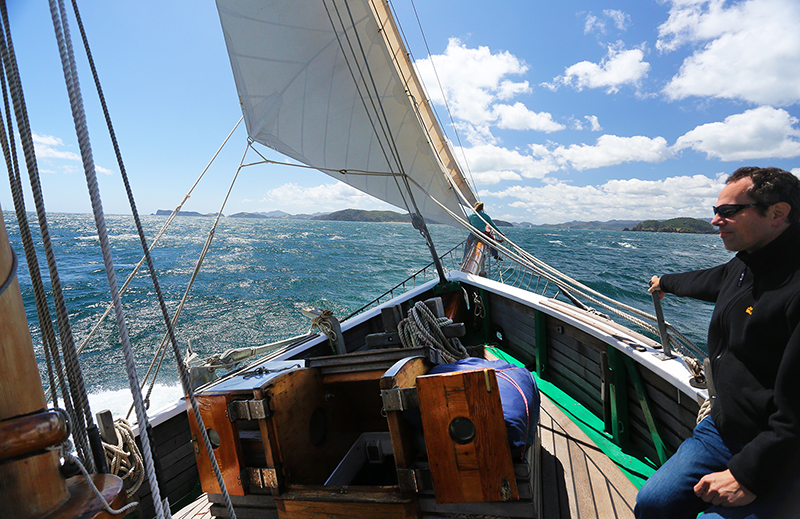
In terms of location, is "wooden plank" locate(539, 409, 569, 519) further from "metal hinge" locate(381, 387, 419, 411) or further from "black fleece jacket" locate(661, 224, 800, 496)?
"metal hinge" locate(381, 387, 419, 411)

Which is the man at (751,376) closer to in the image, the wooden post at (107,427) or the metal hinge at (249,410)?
the metal hinge at (249,410)

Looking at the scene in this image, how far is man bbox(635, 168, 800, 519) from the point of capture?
3.41 ft

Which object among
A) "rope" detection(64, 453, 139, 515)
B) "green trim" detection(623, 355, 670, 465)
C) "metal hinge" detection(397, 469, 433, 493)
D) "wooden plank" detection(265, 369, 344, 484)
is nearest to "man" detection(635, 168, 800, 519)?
"metal hinge" detection(397, 469, 433, 493)

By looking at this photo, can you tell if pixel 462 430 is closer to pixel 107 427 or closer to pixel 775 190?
pixel 775 190

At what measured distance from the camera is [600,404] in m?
2.84

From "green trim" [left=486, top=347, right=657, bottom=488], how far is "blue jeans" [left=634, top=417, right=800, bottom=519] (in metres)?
1.01

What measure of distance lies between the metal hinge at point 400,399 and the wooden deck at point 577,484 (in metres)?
1.12

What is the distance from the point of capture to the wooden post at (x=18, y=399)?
2.15 ft

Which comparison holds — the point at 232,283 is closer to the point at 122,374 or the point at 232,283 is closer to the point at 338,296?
the point at 338,296

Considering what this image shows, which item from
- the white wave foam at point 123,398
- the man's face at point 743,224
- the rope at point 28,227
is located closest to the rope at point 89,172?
the rope at point 28,227

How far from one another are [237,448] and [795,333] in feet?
6.60

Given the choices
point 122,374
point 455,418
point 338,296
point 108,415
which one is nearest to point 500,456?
point 455,418

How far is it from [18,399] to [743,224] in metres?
1.97

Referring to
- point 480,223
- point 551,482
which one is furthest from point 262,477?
point 480,223
